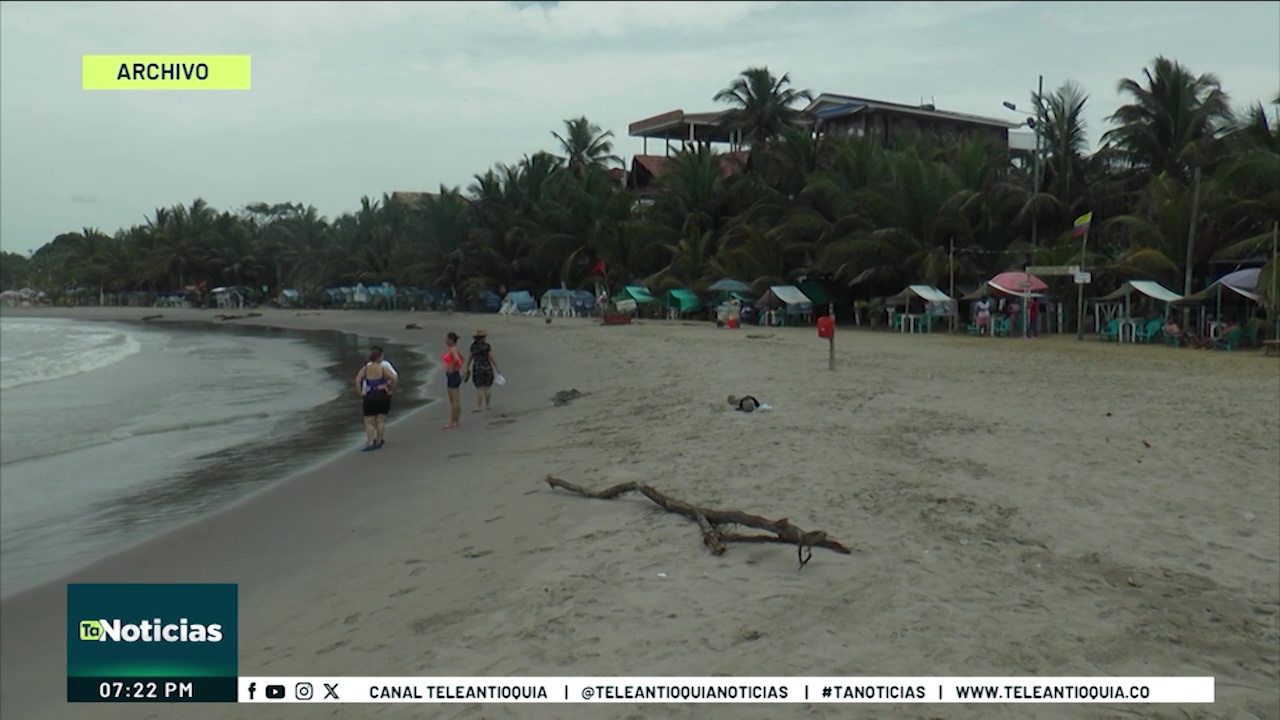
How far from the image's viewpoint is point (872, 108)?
1725 inches

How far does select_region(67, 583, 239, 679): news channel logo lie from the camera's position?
3990 mm

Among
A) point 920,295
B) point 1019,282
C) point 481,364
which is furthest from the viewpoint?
point 920,295

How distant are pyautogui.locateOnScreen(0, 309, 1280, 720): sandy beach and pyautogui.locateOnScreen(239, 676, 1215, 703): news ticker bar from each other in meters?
0.08

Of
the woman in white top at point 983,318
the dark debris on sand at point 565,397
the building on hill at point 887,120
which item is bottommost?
the dark debris on sand at point 565,397

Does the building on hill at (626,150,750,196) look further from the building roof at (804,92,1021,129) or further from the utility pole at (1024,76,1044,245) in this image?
the utility pole at (1024,76,1044,245)

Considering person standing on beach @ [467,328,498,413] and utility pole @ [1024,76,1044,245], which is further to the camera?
utility pole @ [1024,76,1044,245]

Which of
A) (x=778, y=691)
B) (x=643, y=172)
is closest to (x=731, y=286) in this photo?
(x=643, y=172)

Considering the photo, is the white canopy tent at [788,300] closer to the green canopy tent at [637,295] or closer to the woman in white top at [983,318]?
the green canopy tent at [637,295]

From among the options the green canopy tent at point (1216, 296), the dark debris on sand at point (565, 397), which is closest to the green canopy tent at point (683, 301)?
the green canopy tent at point (1216, 296)

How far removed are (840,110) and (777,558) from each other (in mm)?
42815

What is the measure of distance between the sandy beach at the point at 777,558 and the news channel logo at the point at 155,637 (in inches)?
5.6

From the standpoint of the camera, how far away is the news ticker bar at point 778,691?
11.3 feet

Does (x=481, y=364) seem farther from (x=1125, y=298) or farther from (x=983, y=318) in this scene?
(x=1125, y=298)

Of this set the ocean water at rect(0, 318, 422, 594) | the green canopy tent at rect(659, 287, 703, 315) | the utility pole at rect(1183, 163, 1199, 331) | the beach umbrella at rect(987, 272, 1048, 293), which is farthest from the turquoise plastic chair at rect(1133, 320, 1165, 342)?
the ocean water at rect(0, 318, 422, 594)
